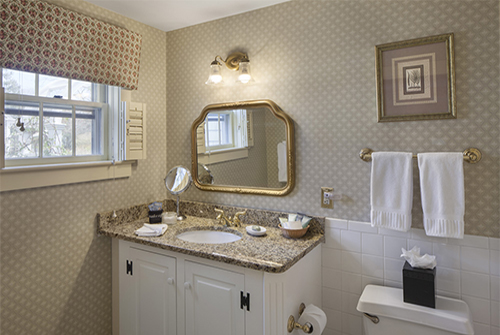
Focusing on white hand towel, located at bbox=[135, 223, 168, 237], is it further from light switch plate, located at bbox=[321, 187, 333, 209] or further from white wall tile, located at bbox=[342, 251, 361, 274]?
white wall tile, located at bbox=[342, 251, 361, 274]

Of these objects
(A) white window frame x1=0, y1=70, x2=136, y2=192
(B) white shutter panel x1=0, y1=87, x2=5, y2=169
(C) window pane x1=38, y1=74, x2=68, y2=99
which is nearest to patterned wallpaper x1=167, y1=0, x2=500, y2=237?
(A) white window frame x1=0, y1=70, x2=136, y2=192

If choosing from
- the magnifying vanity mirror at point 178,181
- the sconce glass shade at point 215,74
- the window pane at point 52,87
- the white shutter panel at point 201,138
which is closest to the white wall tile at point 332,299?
the magnifying vanity mirror at point 178,181

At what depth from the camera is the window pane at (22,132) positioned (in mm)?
1813

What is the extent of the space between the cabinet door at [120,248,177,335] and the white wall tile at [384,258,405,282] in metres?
1.24

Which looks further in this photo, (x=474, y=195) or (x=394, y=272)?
(x=394, y=272)

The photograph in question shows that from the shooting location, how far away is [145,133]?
244cm

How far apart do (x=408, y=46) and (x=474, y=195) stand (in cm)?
87

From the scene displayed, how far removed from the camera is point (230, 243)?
6.10ft

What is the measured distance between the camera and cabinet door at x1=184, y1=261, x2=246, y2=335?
1641 mm

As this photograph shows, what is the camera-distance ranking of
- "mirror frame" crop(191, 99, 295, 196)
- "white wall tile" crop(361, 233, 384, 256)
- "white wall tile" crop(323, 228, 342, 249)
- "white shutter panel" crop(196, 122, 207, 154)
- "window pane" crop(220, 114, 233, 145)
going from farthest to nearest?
"white shutter panel" crop(196, 122, 207, 154) → "window pane" crop(220, 114, 233, 145) → "mirror frame" crop(191, 99, 295, 196) → "white wall tile" crop(323, 228, 342, 249) → "white wall tile" crop(361, 233, 384, 256)

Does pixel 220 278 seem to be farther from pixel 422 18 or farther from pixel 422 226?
pixel 422 18

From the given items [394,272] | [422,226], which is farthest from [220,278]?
[422,226]

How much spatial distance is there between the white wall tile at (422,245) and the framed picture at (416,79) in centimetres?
68

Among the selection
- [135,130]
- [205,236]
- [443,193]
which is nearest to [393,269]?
[443,193]
